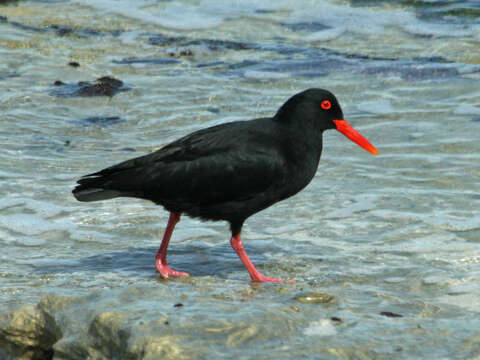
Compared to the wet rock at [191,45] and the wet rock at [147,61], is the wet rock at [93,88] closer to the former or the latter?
the wet rock at [147,61]

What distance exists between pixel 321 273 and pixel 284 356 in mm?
2109

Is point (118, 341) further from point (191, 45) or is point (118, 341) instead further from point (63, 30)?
point (63, 30)

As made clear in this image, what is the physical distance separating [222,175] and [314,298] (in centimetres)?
128

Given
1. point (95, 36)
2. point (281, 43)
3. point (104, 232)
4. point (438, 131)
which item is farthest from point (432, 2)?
point (104, 232)

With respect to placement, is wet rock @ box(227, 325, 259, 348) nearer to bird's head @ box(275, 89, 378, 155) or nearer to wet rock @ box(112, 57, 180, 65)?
bird's head @ box(275, 89, 378, 155)

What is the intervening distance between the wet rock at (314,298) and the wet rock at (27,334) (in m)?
1.21

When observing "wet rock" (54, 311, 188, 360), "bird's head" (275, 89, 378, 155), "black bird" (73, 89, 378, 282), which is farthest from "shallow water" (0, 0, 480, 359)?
"bird's head" (275, 89, 378, 155)

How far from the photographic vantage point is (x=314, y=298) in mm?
4172

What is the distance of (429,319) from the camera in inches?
157

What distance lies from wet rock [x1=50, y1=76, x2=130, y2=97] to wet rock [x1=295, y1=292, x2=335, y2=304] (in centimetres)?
709

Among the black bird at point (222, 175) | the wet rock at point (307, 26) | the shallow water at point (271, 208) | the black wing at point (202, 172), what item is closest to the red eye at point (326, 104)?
the black bird at point (222, 175)

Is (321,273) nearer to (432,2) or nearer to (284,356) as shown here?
(284,356)

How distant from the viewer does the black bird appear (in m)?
5.18

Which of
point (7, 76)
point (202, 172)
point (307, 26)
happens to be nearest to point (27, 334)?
point (202, 172)
